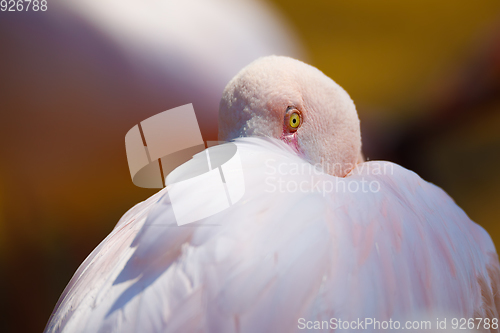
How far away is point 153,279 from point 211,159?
0.14 metres

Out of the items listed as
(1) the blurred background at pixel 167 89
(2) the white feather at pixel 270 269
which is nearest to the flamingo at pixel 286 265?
(2) the white feather at pixel 270 269

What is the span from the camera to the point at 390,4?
0.67 meters

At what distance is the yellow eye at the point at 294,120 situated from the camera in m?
0.45

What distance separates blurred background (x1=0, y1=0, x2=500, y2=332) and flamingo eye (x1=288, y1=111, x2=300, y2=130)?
0.34 meters

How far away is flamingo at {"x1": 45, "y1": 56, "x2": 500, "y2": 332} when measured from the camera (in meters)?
0.25

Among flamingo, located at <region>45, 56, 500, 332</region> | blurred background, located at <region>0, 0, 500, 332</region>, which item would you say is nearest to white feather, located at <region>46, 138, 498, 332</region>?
flamingo, located at <region>45, 56, 500, 332</region>

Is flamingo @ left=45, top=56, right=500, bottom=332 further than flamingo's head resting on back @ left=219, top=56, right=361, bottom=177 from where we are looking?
No

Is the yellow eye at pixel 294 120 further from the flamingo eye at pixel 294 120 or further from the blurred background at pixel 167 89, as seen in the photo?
the blurred background at pixel 167 89

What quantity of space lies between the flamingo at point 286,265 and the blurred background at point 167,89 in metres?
0.33

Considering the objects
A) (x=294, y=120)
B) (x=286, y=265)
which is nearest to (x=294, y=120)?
(x=294, y=120)

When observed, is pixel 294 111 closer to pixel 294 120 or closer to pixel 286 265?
pixel 294 120

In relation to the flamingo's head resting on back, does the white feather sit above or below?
below

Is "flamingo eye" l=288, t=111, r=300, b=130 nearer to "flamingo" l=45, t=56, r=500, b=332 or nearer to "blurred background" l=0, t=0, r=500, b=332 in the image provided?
"flamingo" l=45, t=56, r=500, b=332

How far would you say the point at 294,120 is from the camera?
1.49 feet
